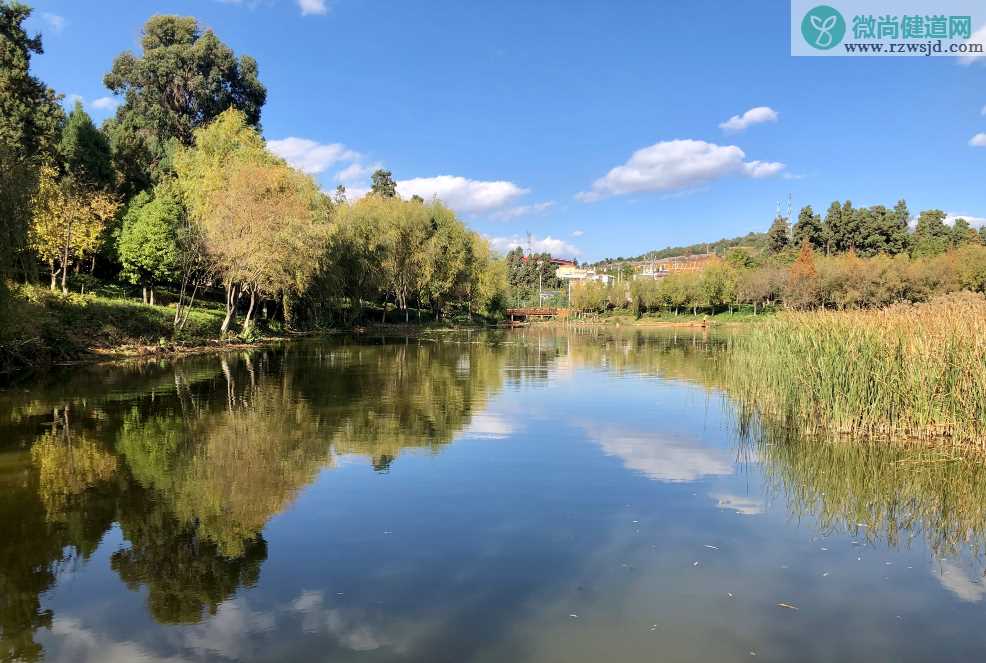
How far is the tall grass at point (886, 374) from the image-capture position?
37.6 ft

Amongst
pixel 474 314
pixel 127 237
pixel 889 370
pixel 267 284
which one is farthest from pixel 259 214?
pixel 474 314

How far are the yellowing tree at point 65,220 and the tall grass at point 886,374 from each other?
98.1ft

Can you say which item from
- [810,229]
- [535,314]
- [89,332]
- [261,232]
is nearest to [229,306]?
[261,232]

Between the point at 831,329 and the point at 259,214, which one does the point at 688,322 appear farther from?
the point at 831,329

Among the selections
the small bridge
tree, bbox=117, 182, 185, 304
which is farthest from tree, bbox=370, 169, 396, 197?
tree, bbox=117, 182, 185, 304

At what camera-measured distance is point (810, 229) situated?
104750 millimetres

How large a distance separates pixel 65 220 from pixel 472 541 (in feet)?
110

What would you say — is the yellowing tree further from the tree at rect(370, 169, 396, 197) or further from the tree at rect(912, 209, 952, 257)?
the tree at rect(912, 209, 952, 257)

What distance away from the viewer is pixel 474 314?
84.1 metres

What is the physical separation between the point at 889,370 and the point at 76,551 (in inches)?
513

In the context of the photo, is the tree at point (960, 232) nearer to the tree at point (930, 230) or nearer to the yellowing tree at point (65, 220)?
the tree at point (930, 230)

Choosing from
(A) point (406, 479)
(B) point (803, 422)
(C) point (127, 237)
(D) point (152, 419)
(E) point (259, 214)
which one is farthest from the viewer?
(C) point (127, 237)

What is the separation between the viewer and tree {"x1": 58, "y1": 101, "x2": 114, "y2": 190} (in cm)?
4325

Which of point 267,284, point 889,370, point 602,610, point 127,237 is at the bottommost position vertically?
point 602,610
